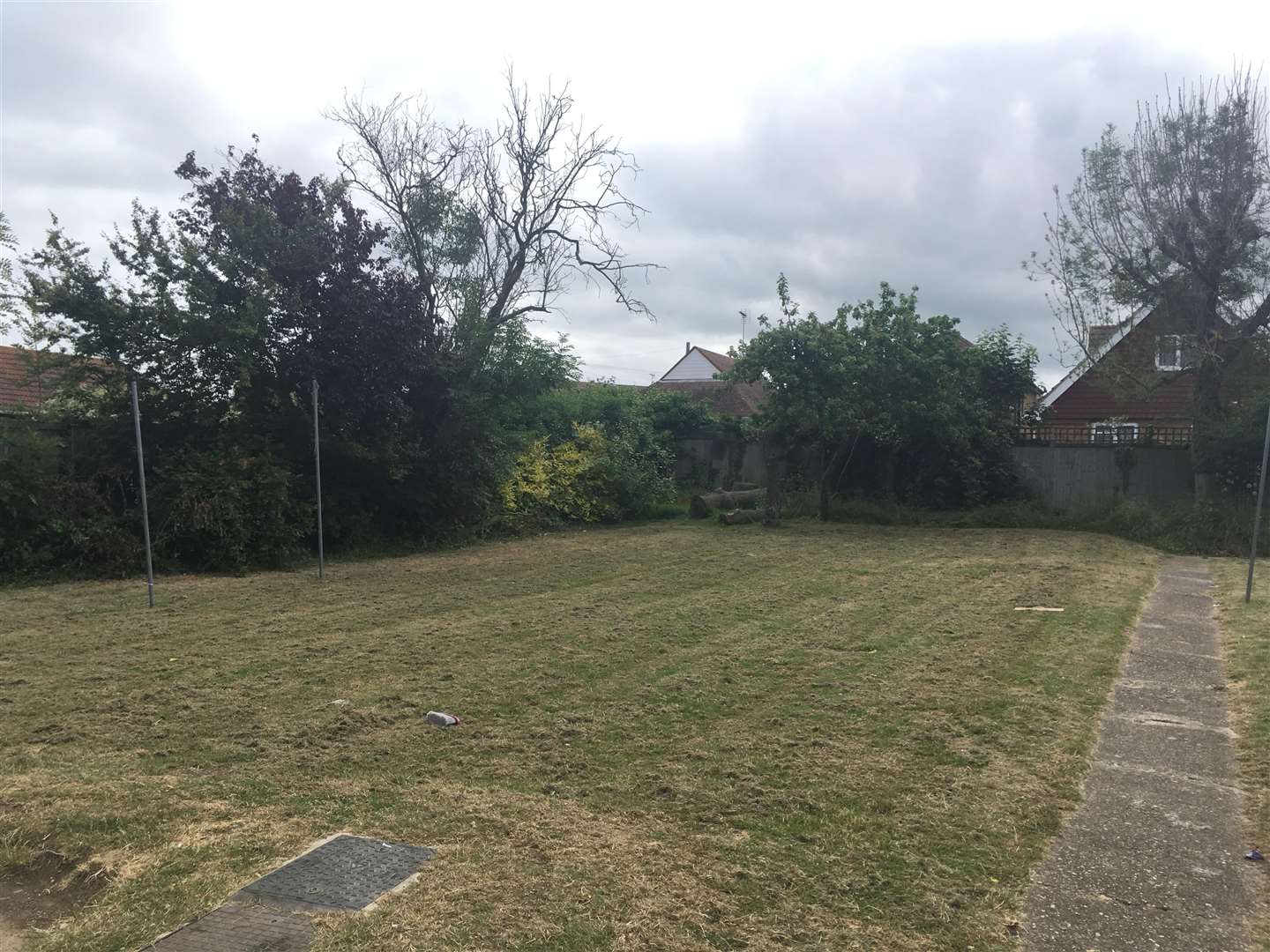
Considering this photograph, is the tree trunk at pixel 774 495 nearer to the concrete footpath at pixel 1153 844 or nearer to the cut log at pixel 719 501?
the cut log at pixel 719 501

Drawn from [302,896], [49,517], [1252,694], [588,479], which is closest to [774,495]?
[588,479]

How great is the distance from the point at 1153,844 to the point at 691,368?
40.5 meters

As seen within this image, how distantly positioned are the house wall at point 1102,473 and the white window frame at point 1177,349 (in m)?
1.53

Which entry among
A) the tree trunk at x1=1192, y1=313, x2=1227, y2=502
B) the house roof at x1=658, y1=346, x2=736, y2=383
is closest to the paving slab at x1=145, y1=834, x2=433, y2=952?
the tree trunk at x1=1192, y1=313, x2=1227, y2=502

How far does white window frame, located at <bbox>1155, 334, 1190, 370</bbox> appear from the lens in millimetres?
15586

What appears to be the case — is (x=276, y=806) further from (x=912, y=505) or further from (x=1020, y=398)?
(x=1020, y=398)

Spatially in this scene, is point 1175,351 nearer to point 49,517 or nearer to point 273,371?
point 273,371

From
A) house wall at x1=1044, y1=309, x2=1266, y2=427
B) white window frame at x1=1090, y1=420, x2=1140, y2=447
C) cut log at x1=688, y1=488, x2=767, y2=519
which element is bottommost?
cut log at x1=688, y1=488, x2=767, y2=519

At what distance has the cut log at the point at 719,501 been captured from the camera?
18.2 metres

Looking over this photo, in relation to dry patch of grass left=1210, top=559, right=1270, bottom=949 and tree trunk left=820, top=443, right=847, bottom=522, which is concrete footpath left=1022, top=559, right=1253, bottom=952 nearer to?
dry patch of grass left=1210, top=559, right=1270, bottom=949

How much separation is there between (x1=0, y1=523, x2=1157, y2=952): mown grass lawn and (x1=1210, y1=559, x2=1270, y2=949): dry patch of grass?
2.32ft

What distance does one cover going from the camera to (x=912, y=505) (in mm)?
18141

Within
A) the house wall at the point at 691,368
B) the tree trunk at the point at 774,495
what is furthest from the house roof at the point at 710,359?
the tree trunk at the point at 774,495

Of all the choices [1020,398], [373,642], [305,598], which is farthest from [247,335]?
[1020,398]
